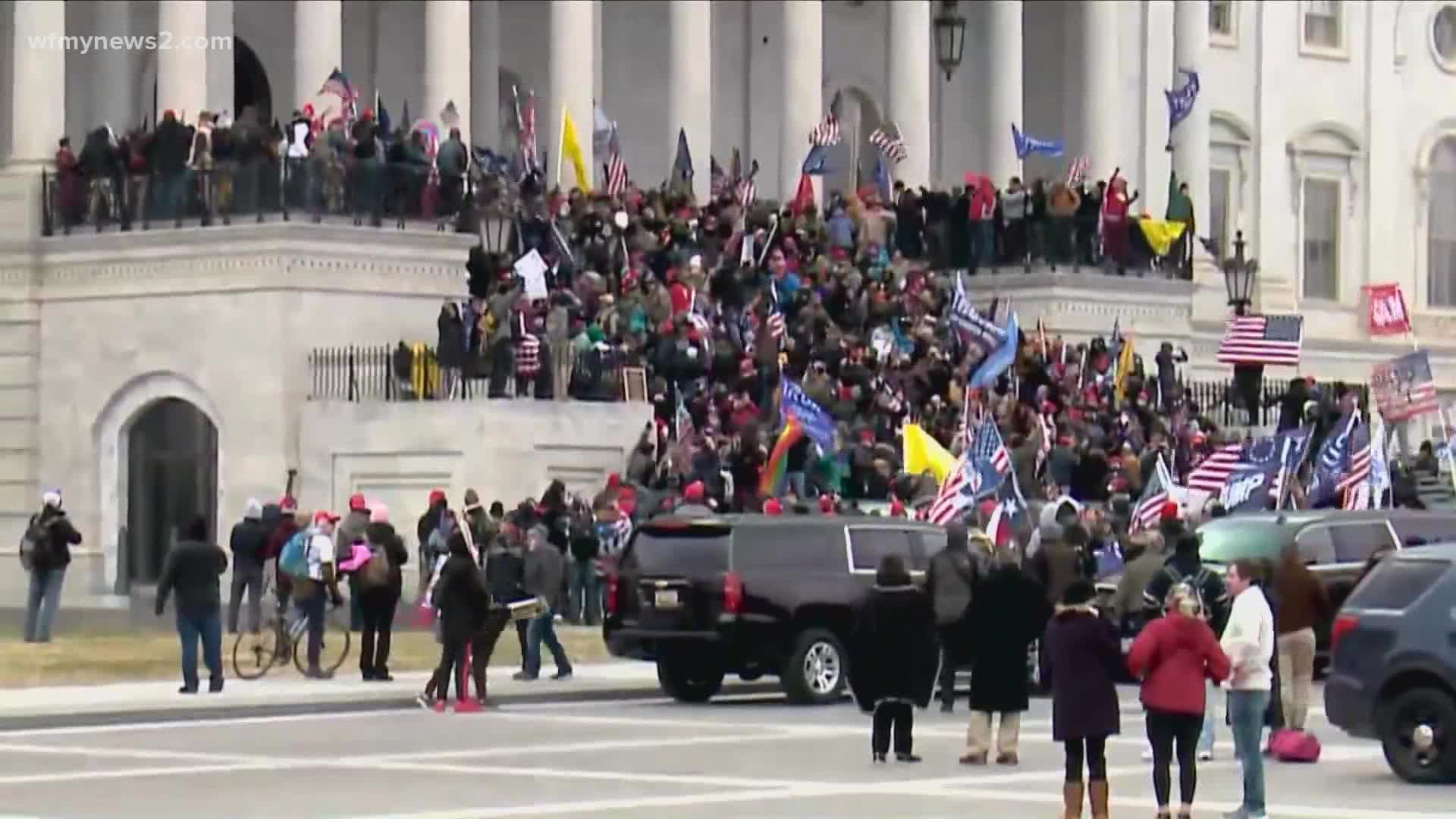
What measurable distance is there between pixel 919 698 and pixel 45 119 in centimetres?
2500

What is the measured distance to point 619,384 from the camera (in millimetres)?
44562

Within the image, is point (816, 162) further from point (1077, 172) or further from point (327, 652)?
point (327, 652)

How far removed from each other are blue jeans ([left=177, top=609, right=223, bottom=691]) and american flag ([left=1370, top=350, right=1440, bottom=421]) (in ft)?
64.8

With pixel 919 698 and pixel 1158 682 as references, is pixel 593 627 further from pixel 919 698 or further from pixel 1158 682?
pixel 1158 682

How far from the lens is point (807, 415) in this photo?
137 feet

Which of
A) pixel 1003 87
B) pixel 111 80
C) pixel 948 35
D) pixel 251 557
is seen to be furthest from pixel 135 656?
pixel 1003 87

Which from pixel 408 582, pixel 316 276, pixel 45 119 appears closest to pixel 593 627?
pixel 408 582

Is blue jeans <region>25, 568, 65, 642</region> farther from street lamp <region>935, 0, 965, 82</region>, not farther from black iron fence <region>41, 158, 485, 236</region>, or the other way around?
street lamp <region>935, 0, 965, 82</region>

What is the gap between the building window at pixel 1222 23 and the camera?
225 ft

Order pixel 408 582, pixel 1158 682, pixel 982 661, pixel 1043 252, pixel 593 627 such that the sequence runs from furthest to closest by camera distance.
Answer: pixel 1043 252 < pixel 408 582 < pixel 593 627 < pixel 982 661 < pixel 1158 682

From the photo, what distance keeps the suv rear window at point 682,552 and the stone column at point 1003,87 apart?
2547cm

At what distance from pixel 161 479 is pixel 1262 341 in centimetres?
1520

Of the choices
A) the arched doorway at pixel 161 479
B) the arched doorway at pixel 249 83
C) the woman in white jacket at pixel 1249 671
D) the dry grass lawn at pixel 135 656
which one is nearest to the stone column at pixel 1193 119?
the arched doorway at pixel 249 83

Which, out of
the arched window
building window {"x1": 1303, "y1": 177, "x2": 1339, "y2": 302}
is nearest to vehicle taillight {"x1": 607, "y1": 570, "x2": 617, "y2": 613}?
building window {"x1": 1303, "y1": 177, "x2": 1339, "y2": 302}
